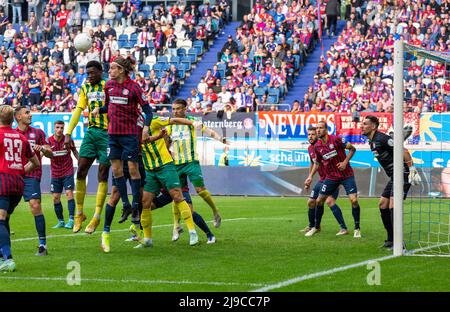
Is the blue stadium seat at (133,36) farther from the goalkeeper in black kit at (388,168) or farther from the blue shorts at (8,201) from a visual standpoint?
the blue shorts at (8,201)

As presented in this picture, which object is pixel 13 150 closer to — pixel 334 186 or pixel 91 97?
pixel 91 97

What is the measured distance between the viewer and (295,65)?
37656 mm

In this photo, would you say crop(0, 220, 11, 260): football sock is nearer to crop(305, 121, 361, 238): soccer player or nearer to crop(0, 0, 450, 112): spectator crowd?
crop(305, 121, 361, 238): soccer player

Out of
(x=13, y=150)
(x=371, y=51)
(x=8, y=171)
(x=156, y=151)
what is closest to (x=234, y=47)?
(x=371, y=51)

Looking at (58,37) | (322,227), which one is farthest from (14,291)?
(58,37)

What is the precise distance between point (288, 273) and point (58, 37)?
34.3m

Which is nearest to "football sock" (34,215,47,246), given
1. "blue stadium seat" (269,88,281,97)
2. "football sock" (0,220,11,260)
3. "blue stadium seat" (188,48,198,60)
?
"football sock" (0,220,11,260)

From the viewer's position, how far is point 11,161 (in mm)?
12555

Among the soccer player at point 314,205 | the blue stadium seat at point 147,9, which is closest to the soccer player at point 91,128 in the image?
the soccer player at point 314,205

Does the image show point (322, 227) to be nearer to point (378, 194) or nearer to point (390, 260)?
point (390, 260)

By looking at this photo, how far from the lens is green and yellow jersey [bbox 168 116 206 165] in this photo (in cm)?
1686

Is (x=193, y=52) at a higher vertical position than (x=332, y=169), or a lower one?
higher

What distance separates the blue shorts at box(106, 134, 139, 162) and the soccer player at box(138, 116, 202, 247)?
450 mm

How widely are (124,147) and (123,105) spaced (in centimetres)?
65
